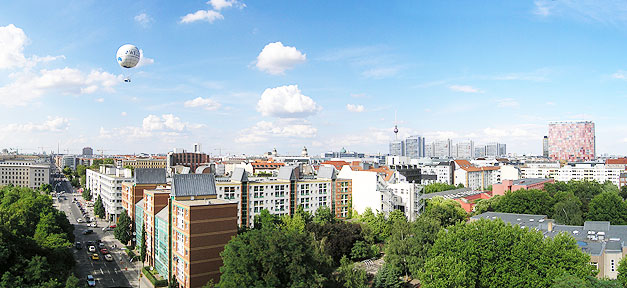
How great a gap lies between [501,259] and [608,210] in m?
48.5

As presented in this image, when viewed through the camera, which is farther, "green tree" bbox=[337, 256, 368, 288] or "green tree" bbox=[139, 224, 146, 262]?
"green tree" bbox=[139, 224, 146, 262]

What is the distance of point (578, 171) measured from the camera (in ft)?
500

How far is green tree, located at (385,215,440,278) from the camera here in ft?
166

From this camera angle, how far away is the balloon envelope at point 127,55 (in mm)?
60156

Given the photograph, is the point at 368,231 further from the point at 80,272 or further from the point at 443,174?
the point at 443,174

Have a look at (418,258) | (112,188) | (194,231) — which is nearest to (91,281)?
(194,231)

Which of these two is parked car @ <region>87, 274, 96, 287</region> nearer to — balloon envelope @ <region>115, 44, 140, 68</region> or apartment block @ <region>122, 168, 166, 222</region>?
apartment block @ <region>122, 168, 166, 222</region>

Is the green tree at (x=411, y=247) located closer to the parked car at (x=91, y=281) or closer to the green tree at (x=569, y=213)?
the green tree at (x=569, y=213)

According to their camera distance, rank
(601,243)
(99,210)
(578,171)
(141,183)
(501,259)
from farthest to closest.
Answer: (578,171) < (99,210) < (141,183) < (601,243) < (501,259)

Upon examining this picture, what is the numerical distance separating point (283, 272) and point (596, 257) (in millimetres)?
37411

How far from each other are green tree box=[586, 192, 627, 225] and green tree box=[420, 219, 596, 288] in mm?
41623

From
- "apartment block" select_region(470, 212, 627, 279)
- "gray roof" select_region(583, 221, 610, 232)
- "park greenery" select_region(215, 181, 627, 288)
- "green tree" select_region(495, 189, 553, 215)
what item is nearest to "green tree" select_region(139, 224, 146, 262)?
"park greenery" select_region(215, 181, 627, 288)

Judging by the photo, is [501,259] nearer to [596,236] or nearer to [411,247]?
[411,247]

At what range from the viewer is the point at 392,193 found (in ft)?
278
